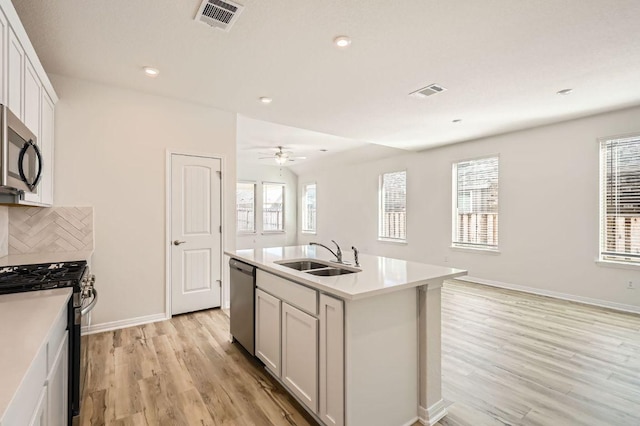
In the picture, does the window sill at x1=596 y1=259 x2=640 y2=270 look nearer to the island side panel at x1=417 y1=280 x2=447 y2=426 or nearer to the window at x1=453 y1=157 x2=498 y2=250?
Result: the window at x1=453 y1=157 x2=498 y2=250

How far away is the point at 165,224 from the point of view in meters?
3.79

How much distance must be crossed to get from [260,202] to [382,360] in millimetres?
8208

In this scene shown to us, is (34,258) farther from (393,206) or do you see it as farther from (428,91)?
(393,206)

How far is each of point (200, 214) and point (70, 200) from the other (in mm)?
1323

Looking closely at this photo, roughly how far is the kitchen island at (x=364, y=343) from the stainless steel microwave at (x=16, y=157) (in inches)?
60.1

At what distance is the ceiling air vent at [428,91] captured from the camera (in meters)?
3.40

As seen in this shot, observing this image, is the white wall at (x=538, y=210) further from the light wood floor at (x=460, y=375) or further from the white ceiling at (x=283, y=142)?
the white ceiling at (x=283, y=142)

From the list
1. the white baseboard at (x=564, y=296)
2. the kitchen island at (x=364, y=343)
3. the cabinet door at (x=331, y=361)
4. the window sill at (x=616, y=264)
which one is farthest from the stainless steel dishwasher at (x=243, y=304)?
the window sill at (x=616, y=264)

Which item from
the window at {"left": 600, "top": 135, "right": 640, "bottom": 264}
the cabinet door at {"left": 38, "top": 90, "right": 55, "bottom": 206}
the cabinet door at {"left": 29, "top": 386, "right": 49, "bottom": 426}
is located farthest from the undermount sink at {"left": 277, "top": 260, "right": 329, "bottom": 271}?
the window at {"left": 600, "top": 135, "right": 640, "bottom": 264}

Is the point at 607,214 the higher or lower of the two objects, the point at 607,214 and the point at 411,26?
the lower

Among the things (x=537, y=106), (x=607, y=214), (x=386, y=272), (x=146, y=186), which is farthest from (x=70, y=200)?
(x=607, y=214)

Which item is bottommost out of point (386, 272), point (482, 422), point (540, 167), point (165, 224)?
point (482, 422)

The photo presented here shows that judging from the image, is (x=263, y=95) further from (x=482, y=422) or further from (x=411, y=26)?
(x=482, y=422)

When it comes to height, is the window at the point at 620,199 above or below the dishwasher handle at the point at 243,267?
above
